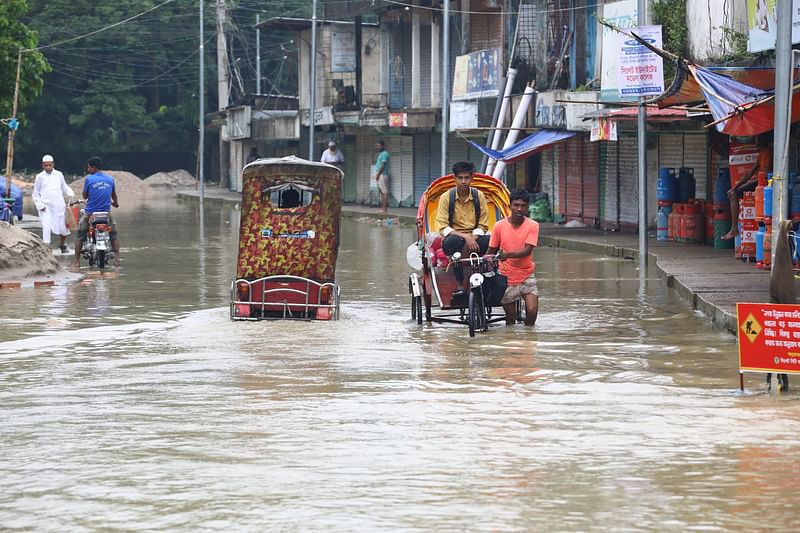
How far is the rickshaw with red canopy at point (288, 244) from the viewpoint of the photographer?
47.6 feet

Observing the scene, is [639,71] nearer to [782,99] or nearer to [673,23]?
[673,23]

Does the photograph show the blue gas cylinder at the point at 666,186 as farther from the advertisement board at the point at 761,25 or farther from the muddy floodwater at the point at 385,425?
the muddy floodwater at the point at 385,425

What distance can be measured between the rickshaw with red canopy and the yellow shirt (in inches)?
54.1

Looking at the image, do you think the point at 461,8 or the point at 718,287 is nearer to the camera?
the point at 718,287

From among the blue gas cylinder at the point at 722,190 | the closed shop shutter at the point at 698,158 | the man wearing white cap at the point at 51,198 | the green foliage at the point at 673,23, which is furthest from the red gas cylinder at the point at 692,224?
the man wearing white cap at the point at 51,198

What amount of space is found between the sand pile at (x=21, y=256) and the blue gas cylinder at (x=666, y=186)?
1101 cm

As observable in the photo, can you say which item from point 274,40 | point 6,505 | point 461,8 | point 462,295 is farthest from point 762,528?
point 274,40

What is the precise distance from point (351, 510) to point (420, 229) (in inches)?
311

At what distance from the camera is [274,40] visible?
260 feet

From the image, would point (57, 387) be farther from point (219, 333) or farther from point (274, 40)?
point (274, 40)

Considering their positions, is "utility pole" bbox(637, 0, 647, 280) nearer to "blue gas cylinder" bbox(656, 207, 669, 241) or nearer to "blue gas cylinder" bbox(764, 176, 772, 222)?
"blue gas cylinder" bbox(764, 176, 772, 222)

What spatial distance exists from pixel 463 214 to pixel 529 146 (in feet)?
54.0

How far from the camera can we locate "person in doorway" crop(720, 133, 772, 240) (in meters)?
19.8

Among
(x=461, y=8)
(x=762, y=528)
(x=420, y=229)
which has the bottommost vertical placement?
(x=762, y=528)
